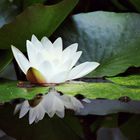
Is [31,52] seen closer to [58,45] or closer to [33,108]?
[58,45]

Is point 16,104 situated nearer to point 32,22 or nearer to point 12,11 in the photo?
point 32,22

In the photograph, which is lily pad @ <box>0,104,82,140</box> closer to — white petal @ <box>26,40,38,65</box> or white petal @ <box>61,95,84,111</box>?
white petal @ <box>61,95,84,111</box>

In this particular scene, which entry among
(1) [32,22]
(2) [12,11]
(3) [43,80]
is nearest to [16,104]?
(3) [43,80]

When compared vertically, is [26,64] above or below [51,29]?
below

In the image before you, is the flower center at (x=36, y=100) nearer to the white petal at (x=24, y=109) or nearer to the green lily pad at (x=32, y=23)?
the white petal at (x=24, y=109)

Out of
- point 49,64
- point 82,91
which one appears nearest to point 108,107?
point 82,91

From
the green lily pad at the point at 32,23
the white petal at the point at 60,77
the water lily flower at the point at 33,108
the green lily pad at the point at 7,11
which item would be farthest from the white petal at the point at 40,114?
the green lily pad at the point at 7,11
